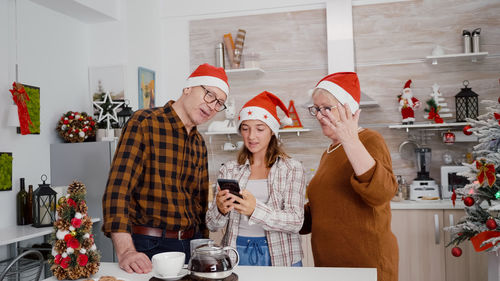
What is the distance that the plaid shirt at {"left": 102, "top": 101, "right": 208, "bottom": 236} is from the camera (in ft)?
5.92

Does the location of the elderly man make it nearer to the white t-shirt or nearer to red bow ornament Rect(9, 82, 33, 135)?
the white t-shirt

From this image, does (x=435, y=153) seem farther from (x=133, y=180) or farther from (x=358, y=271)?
(x=133, y=180)

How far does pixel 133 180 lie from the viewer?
6.14ft

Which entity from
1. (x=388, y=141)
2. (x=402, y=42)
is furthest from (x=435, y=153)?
(x=402, y=42)

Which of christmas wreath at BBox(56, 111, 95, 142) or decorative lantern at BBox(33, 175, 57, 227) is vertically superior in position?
christmas wreath at BBox(56, 111, 95, 142)

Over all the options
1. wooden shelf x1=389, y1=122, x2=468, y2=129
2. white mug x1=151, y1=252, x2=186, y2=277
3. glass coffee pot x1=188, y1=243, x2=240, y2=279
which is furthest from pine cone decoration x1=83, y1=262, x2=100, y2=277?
wooden shelf x1=389, y1=122, x2=468, y2=129

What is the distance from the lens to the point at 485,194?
9.15 ft

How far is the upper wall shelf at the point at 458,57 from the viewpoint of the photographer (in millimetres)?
3895

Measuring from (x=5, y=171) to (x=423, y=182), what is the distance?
3.32m

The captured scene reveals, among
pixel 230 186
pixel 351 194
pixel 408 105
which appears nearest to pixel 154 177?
pixel 230 186

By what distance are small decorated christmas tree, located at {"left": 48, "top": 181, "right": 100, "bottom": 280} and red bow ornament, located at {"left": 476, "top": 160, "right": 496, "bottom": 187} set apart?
2222 mm

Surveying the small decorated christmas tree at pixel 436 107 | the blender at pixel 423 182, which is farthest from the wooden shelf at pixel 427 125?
the blender at pixel 423 182

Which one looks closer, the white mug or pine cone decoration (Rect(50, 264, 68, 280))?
the white mug

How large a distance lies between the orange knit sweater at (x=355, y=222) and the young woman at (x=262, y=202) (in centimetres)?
14
